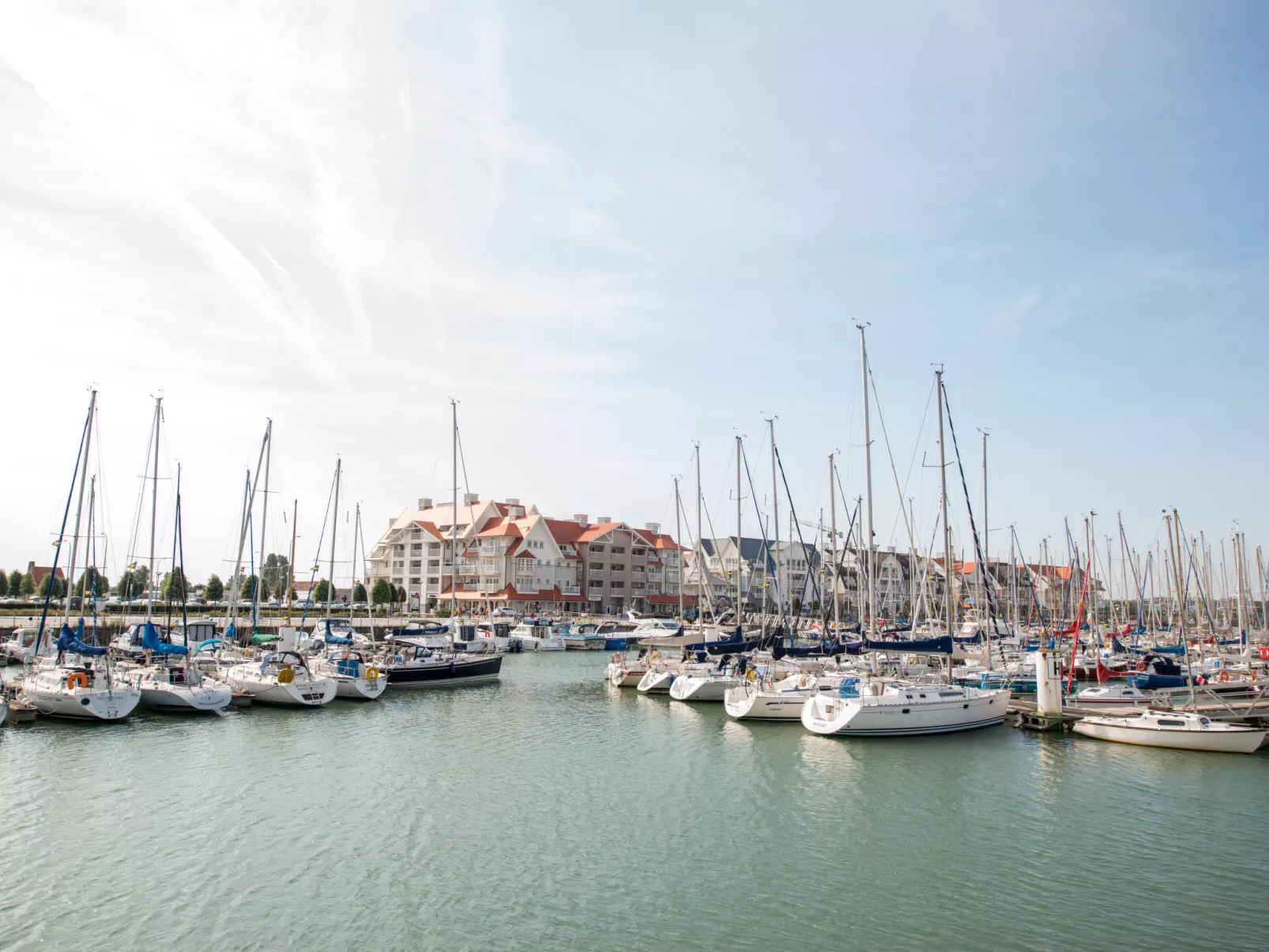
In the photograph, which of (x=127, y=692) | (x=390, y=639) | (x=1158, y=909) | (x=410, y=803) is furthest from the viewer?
(x=390, y=639)

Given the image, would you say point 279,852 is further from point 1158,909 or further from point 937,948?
point 1158,909

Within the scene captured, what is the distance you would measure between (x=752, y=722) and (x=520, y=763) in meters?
11.4

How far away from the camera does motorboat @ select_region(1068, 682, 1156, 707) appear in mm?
33656

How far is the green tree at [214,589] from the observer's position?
11151 cm

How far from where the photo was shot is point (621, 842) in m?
18.8

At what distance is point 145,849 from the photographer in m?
17.6

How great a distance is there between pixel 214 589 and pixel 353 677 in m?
82.8

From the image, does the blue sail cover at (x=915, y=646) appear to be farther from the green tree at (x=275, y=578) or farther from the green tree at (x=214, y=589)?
the green tree at (x=275, y=578)

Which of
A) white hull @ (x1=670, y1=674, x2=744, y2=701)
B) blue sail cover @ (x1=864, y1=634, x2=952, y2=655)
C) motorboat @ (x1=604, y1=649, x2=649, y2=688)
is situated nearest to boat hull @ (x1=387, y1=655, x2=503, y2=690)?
motorboat @ (x1=604, y1=649, x2=649, y2=688)

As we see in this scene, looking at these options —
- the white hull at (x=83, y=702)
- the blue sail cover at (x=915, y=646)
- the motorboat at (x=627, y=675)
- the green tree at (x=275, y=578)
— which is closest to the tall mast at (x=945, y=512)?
the blue sail cover at (x=915, y=646)

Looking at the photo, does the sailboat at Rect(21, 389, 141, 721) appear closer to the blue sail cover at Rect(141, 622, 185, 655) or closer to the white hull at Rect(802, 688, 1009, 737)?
the blue sail cover at Rect(141, 622, 185, 655)

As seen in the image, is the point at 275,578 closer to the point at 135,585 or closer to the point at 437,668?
the point at 135,585

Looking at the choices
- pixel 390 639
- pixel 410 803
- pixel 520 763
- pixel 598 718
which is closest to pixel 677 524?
pixel 390 639

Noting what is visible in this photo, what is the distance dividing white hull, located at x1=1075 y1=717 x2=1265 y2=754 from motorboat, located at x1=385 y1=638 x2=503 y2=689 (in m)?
33.2
